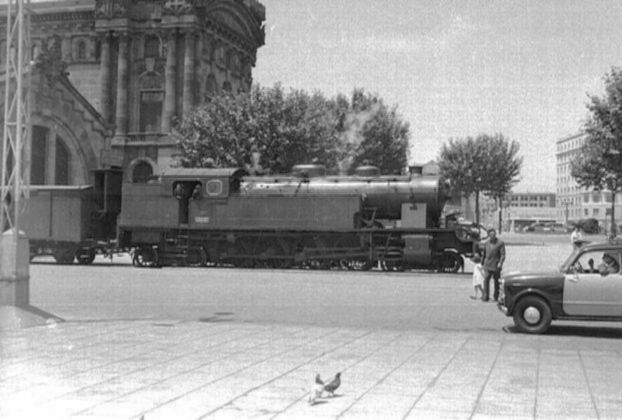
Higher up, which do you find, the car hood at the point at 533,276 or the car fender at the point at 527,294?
the car hood at the point at 533,276

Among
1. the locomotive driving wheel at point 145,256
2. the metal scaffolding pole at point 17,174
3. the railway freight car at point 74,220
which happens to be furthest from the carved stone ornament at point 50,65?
the metal scaffolding pole at point 17,174

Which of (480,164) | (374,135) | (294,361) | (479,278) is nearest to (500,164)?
(480,164)

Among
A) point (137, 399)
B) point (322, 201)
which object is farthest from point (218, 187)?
point (137, 399)

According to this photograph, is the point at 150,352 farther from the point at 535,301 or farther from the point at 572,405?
the point at 535,301

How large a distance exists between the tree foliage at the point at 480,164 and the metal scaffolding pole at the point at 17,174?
60.4m

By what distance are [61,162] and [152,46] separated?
1060 centimetres

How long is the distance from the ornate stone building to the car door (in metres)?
42.4

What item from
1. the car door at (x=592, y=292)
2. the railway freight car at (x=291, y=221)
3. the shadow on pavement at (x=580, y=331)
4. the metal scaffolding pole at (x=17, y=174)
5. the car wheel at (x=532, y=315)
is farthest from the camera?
the railway freight car at (x=291, y=221)

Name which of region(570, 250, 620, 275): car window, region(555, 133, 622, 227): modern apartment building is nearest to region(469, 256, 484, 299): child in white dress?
region(570, 250, 620, 275): car window

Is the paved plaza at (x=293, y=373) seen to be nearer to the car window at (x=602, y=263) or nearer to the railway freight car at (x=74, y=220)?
the car window at (x=602, y=263)

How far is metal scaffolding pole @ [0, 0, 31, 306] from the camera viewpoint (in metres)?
11.8

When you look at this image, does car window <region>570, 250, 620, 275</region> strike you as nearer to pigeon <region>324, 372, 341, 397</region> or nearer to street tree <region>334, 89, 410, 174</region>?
pigeon <region>324, 372, 341, 397</region>

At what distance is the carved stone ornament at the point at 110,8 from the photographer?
5391 centimetres

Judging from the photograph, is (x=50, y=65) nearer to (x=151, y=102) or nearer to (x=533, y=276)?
(x=151, y=102)
